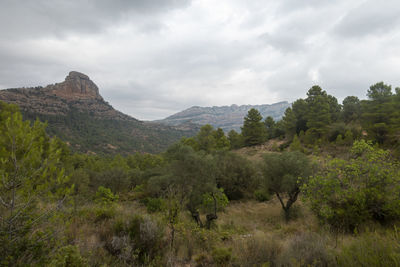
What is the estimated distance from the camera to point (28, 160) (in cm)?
278

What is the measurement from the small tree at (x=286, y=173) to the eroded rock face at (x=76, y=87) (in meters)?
197

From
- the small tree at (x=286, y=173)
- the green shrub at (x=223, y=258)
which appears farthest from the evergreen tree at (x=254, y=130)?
the green shrub at (x=223, y=258)

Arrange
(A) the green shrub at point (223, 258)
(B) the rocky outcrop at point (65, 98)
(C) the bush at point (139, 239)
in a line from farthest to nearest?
(B) the rocky outcrop at point (65, 98) → (C) the bush at point (139, 239) → (A) the green shrub at point (223, 258)

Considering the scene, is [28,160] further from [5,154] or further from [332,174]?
[332,174]

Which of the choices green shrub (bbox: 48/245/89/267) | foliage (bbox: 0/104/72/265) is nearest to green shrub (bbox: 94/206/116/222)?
foliage (bbox: 0/104/72/265)

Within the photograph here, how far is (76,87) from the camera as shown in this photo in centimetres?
17600

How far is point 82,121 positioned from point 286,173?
478ft

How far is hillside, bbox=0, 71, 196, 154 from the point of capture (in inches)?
3905

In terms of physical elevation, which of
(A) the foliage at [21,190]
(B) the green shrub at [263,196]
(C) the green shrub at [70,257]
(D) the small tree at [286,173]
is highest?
(A) the foliage at [21,190]

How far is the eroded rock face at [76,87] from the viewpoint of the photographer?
161 meters

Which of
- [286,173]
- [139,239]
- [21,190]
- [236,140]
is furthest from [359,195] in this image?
[236,140]

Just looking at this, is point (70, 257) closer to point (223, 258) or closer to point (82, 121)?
point (223, 258)

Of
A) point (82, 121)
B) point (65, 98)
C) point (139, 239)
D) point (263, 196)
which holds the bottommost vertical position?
point (263, 196)

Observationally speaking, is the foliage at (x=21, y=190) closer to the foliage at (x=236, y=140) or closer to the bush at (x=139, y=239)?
the bush at (x=139, y=239)
